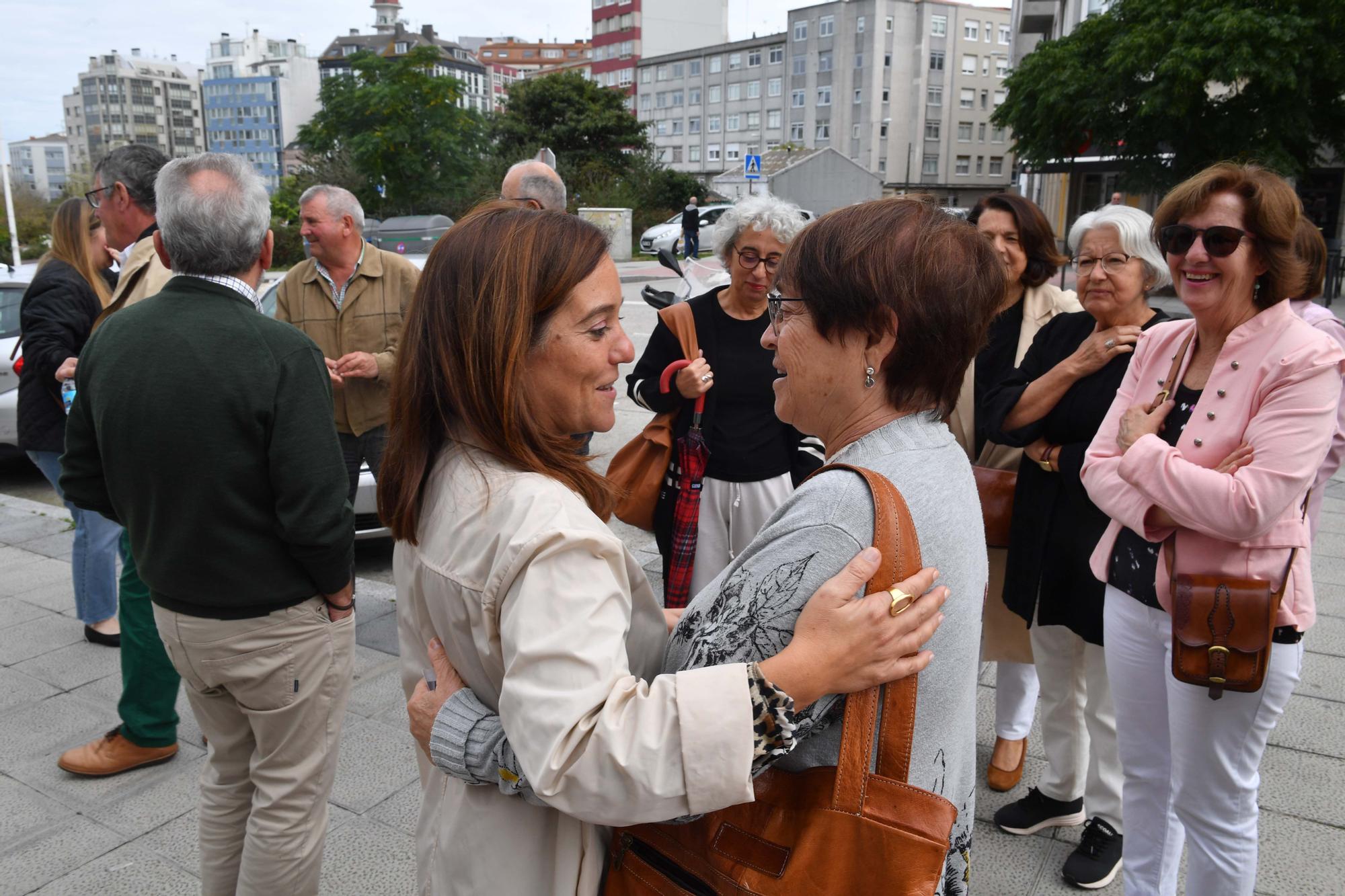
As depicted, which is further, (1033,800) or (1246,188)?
(1033,800)

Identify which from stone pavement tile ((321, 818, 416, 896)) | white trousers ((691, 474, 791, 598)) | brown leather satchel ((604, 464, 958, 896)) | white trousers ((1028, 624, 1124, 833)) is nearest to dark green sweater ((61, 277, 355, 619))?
stone pavement tile ((321, 818, 416, 896))

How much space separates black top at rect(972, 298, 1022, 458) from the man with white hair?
2.16 meters

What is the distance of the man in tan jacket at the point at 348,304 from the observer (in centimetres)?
428

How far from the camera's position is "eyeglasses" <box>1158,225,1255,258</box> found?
2.17m

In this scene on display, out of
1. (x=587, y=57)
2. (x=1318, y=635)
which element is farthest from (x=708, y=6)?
(x=1318, y=635)

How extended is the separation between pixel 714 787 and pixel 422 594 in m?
0.58

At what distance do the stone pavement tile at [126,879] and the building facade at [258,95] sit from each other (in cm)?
12248

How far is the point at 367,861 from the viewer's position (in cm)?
297

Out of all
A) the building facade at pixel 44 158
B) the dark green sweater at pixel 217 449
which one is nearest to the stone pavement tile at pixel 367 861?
the dark green sweater at pixel 217 449

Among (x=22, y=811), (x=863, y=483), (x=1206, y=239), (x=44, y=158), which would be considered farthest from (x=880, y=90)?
(x=44, y=158)

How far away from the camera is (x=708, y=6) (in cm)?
9800

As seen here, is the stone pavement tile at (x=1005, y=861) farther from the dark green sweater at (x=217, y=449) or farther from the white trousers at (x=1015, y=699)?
the dark green sweater at (x=217, y=449)

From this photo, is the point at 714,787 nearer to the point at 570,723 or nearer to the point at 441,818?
the point at 570,723

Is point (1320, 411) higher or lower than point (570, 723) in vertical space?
higher
